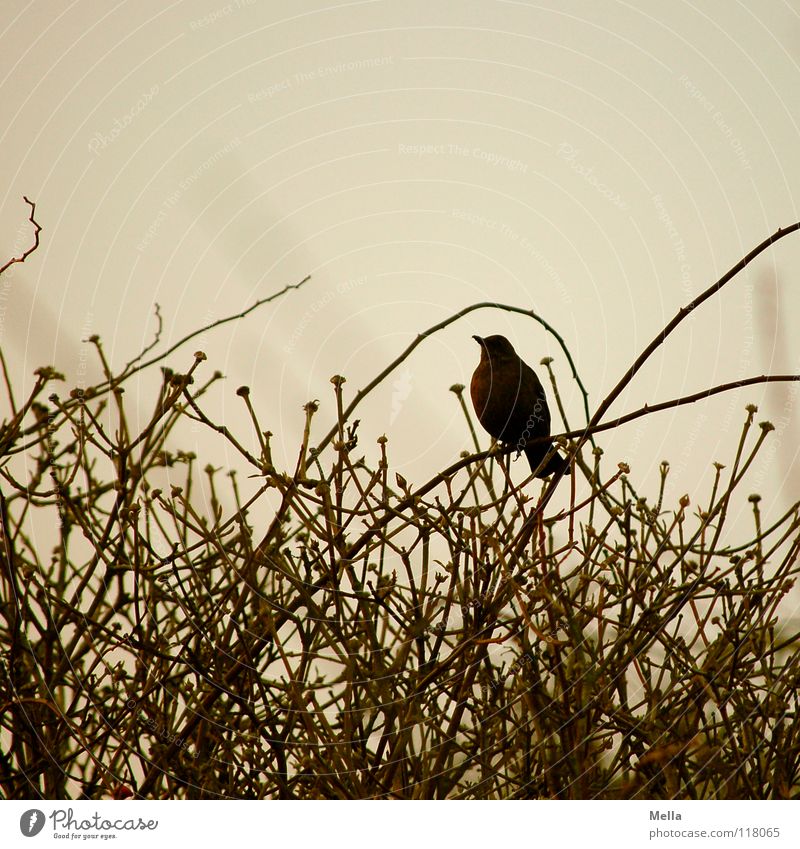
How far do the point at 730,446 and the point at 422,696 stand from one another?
0.45m

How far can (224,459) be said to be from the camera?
3.20 feet

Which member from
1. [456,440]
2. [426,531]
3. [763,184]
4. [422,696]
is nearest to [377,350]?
[456,440]

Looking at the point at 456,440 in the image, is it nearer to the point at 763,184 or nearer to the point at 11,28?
the point at 763,184

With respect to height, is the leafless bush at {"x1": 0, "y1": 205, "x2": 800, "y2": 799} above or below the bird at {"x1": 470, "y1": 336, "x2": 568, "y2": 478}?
below

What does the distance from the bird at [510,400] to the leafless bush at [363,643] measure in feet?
0.57

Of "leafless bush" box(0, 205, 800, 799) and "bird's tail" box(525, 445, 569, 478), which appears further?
"bird's tail" box(525, 445, 569, 478)

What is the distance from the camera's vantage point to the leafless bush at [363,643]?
0.83m

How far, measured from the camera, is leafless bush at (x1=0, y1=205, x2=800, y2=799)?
828 millimetres
